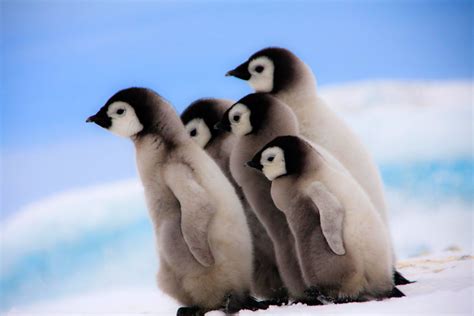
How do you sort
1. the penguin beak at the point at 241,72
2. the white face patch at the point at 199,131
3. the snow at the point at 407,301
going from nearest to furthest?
the snow at the point at 407,301
the white face patch at the point at 199,131
the penguin beak at the point at 241,72

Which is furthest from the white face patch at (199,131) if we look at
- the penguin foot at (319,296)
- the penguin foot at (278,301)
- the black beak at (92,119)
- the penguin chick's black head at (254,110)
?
the penguin foot at (319,296)

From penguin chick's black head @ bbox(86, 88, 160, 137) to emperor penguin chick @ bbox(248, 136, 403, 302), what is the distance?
0.57m

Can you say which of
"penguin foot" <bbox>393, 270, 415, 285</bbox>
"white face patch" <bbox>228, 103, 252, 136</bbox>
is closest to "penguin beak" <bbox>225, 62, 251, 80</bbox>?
"white face patch" <bbox>228, 103, 252, 136</bbox>

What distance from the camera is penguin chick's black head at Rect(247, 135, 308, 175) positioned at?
2.99 meters

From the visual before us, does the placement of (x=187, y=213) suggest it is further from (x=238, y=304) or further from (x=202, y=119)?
(x=202, y=119)

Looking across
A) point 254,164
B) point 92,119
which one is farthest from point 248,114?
point 92,119

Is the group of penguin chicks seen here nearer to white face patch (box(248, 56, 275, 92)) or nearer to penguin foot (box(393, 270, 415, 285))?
penguin foot (box(393, 270, 415, 285))

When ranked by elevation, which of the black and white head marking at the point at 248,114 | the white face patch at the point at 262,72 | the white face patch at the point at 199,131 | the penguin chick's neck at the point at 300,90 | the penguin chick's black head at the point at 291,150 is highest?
the white face patch at the point at 262,72

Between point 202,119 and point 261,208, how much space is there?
0.59 metres

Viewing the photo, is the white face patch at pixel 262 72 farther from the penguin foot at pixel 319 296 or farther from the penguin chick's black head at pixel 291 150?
the penguin foot at pixel 319 296

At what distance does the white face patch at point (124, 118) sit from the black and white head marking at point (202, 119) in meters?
0.40

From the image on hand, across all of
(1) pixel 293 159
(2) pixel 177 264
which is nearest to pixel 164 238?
(2) pixel 177 264

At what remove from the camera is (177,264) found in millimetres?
2941

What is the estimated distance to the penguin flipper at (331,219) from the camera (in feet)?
9.13
